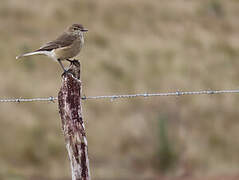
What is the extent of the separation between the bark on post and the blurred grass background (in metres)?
6.29

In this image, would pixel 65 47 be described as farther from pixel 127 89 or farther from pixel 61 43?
pixel 127 89

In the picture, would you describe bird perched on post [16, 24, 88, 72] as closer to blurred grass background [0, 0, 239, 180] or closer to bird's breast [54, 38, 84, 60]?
bird's breast [54, 38, 84, 60]

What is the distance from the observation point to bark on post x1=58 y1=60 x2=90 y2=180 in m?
5.09

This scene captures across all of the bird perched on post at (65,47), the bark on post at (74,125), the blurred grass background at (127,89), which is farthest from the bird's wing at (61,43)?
the blurred grass background at (127,89)

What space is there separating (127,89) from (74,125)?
938 cm

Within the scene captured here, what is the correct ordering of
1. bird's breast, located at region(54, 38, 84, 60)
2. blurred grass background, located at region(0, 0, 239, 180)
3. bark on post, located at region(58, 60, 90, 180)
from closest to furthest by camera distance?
1. bark on post, located at region(58, 60, 90, 180)
2. bird's breast, located at region(54, 38, 84, 60)
3. blurred grass background, located at region(0, 0, 239, 180)

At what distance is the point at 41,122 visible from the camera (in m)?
12.5

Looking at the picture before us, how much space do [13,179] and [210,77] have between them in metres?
6.54

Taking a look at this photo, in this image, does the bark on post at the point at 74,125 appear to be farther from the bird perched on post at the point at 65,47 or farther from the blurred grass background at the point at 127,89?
the blurred grass background at the point at 127,89

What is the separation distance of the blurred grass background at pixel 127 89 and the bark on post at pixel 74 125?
6.29 m

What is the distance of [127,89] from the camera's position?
47.5ft

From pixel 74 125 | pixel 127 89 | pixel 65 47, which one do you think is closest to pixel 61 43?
pixel 65 47

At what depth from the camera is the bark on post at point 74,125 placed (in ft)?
16.7

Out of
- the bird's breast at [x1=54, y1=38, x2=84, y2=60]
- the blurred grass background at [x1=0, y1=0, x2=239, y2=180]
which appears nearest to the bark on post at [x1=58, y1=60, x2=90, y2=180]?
the bird's breast at [x1=54, y1=38, x2=84, y2=60]
